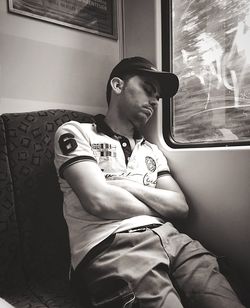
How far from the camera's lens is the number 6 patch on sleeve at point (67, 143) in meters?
1.34

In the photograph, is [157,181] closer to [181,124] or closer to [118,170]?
[118,170]

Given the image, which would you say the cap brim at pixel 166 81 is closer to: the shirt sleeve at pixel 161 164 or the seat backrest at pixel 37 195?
the shirt sleeve at pixel 161 164

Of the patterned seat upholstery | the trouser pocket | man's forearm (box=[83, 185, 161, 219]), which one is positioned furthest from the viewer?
the patterned seat upholstery

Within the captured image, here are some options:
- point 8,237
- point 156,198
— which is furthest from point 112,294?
point 8,237

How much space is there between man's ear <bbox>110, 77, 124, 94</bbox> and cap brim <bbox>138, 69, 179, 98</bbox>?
0.47ft

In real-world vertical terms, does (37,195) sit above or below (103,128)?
below

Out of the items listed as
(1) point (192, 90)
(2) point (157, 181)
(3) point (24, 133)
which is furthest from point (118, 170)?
(1) point (192, 90)

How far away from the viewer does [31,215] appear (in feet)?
4.72

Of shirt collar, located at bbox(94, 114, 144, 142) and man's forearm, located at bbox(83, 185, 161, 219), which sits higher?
shirt collar, located at bbox(94, 114, 144, 142)

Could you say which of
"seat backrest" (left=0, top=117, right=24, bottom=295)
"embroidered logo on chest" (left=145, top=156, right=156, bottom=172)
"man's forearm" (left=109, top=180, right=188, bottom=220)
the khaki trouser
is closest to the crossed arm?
"man's forearm" (left=109, top=180, right=188, bottom=220)

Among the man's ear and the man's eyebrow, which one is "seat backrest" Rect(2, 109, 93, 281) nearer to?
the man's ear

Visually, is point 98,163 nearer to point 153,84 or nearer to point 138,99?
point 138,99

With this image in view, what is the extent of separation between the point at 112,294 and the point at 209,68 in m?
1.34

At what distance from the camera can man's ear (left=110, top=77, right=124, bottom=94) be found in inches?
66.7
